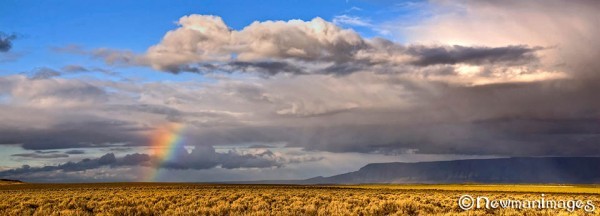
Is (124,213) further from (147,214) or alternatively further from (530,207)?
(530,207)

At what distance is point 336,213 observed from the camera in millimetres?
25578

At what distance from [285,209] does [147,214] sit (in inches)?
263

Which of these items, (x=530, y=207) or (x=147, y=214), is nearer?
(x=147, y=214)

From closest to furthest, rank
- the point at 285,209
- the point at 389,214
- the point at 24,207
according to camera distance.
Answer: the point at 389,214, the point at 285,209, the point at 24,207

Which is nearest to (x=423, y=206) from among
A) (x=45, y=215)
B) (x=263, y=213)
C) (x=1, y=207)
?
(x=263, y=213)

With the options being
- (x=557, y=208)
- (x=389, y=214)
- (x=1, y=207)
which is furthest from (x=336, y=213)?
(x=1, y=207)

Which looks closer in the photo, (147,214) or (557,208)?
(147,214)

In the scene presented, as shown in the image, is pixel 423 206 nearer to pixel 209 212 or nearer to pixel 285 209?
pixel 285 209

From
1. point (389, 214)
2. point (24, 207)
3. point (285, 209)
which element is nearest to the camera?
point (389, 214)

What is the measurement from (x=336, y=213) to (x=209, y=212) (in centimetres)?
585

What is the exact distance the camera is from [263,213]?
2555cm

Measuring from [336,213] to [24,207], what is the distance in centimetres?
1702

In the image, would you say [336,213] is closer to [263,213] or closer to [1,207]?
[263,213]

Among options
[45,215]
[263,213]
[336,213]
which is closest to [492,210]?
[336,213]
